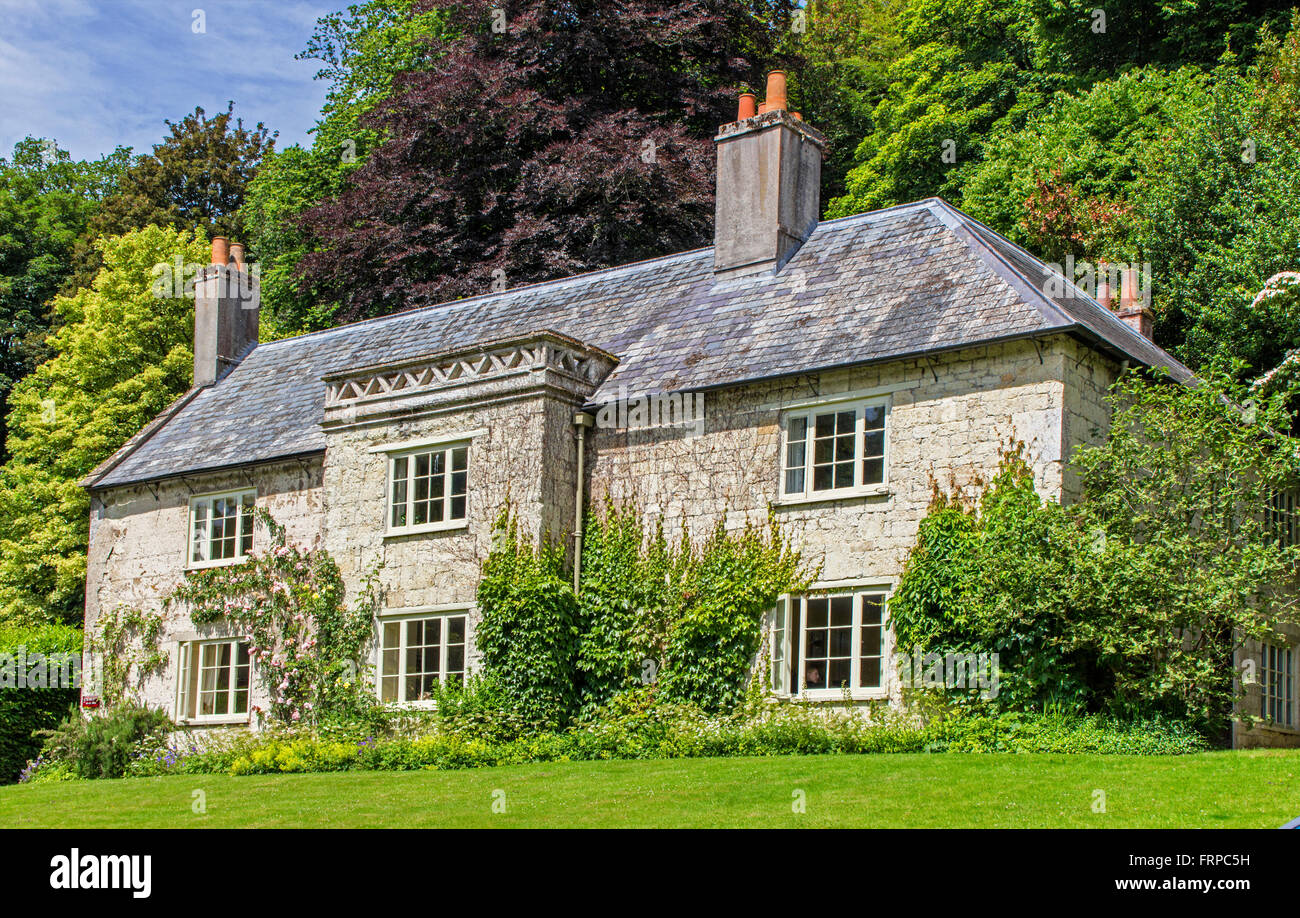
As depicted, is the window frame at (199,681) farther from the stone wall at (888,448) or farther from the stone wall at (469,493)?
the stone wall at (888,448)

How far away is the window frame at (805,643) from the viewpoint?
61.8 feet

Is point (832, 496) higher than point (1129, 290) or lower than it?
lower

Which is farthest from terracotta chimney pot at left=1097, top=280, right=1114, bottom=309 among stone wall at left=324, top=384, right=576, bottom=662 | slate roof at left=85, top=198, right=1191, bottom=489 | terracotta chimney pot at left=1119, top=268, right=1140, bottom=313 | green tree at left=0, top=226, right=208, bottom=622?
green tree at left=0, top=226, right=208, bottom=622

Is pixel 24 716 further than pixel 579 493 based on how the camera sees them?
Yes

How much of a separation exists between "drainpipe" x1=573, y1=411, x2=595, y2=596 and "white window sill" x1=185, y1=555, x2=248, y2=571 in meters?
7.02

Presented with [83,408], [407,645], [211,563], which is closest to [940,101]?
[83,408]

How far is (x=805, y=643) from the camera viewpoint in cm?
1953

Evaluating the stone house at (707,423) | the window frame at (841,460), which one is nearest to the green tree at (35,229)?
the stone house at (707,423)

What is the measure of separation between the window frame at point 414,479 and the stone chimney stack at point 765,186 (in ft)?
16.8

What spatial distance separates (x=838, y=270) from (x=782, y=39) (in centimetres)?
2049

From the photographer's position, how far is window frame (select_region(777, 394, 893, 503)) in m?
19.5

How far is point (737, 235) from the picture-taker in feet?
77.0

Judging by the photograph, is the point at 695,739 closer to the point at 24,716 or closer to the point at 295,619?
the point at 295,619

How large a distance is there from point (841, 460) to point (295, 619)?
31.3 feet
